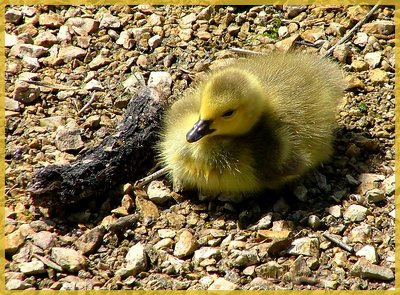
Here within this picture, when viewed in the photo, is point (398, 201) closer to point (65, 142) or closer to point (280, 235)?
point (280, 235)

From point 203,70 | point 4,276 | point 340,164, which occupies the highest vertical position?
point 203,70

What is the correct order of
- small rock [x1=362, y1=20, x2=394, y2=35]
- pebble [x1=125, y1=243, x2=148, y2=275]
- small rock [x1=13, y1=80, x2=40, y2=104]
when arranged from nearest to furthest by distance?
pebble [x1=125, y1=243, x2=148, y2=275] < small rock [x1=13, y1=80, x2=40, y2=104] < small rock [x1=362, y1=20, x2=394, y2=35]

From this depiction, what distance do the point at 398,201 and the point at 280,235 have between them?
0.67 meters

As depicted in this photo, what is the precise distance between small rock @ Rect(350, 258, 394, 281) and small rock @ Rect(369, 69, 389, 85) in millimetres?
1402

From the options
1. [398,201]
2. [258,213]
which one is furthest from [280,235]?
[398,201]

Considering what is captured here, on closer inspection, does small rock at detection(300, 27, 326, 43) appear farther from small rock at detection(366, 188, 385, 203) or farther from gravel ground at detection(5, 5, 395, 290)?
small rock at detection(366, 188, 385, 203)

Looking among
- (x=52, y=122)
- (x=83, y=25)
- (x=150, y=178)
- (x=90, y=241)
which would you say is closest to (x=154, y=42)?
(x=83, y=25)

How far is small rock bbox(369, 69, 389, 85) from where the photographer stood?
14.7 ft

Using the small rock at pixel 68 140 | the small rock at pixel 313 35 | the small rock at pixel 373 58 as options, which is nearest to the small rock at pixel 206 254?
the small rock at pixel 68 140

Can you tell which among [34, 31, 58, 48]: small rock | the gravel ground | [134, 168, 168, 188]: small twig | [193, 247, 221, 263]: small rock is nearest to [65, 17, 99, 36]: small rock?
the gravel ground

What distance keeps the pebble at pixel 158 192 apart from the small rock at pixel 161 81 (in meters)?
0.70

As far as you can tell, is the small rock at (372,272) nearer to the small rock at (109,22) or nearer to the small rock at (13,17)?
the small rock at (109,22)

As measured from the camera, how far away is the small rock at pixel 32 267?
3451mm

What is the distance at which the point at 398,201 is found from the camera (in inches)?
150
